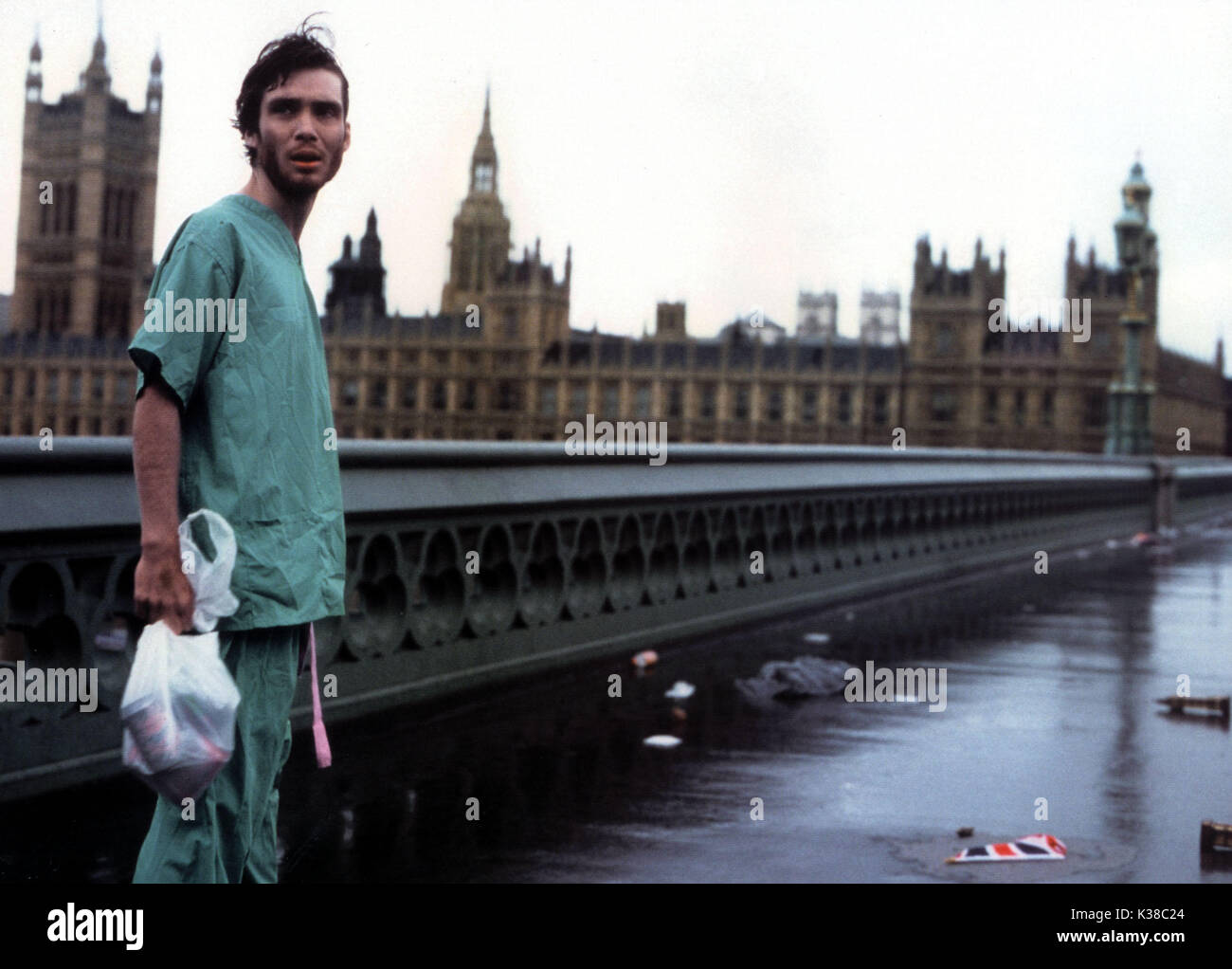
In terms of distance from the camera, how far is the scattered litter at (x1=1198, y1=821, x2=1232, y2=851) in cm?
460

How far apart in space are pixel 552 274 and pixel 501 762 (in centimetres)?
11154

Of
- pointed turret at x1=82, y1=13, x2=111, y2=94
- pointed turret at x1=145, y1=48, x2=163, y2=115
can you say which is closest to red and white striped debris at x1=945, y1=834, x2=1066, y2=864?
pointed turret at x1=145, y1=48, x2=163, y2=115

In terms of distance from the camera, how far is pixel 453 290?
450ft

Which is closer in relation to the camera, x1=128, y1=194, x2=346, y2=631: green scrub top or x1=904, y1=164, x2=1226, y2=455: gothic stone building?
x1=128, y1=194, x2=346, y2=631: green scrub top

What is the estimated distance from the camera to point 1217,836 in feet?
15.1

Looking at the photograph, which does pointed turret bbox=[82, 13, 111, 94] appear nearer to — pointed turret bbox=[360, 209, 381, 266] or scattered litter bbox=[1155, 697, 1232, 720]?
pointed turret bbox=[360, 209, 381, 266]

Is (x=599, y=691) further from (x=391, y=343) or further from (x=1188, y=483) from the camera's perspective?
(x=391, y=343)

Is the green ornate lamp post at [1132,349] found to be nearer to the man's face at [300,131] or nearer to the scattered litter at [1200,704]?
the scattered litter at [1200,704]

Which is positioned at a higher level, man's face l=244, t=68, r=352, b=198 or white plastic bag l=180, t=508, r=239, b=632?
man's face l=244, t=68, r=352, b=198

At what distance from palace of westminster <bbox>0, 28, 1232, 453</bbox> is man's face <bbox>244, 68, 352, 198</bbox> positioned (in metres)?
99.0

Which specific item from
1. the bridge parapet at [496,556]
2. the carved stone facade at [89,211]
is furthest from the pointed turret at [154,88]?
the bridge parapet at [496,556]

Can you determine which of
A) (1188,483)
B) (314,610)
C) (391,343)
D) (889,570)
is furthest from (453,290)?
(314,610)

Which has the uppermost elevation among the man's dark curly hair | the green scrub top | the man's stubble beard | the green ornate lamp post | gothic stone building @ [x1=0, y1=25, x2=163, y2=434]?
gothic stone building @ [x1=0, y1=25, x2=163, y2=434]

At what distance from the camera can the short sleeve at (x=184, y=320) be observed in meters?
2.71
